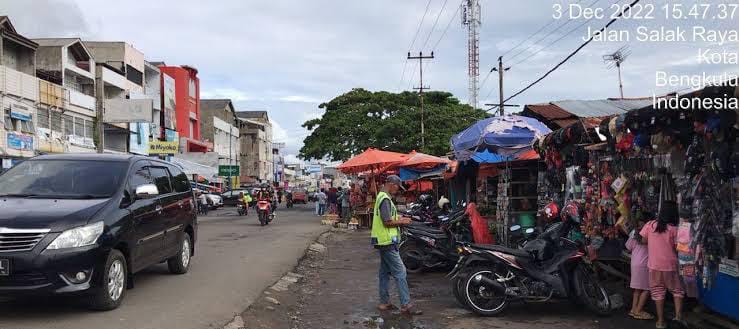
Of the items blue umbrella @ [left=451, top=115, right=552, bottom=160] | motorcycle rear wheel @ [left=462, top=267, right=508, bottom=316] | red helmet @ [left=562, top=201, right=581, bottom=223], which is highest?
blue umbrella @ [left=451, top=115, right=552, bottom=160]

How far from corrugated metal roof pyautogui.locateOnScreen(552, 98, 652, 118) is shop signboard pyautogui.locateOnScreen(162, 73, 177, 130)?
37761 millimetres

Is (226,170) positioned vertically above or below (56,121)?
below

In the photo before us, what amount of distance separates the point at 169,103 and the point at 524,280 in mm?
47554

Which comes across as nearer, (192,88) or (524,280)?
(524,280)

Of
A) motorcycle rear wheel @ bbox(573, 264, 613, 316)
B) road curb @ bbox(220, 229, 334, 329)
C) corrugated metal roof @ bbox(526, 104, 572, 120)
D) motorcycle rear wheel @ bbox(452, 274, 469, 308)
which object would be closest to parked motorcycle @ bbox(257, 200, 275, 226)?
road curb @ bbox(220, 229, 334, 329)

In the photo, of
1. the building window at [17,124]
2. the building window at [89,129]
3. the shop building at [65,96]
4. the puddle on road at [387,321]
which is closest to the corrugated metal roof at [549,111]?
the puddle on road at [387,321]

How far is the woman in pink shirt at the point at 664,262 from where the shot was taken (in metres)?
6.27

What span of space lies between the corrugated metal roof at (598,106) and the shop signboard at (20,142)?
22887 mm

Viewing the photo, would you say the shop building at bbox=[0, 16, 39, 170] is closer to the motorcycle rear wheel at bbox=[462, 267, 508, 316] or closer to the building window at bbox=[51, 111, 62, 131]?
the building window at bbox=[51, 111, 62, 131]

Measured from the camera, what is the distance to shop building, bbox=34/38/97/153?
97.7 ft

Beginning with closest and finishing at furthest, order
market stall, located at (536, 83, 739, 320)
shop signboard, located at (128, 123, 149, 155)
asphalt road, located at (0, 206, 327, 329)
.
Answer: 1. market stall, located at (536, 83, 739, 320)
2. asphalt road, located at (0, 206, 327, 329)
3. shop signboard, located at (128, 123, 149, 155)

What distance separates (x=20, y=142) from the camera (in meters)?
26.7

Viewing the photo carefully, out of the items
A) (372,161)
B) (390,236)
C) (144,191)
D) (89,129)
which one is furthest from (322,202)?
(144,191)

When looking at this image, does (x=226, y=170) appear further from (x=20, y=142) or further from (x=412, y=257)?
(x=412, y=257)
